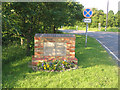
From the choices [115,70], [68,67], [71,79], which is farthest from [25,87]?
[115,70]

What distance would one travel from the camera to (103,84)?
4566 millimetres

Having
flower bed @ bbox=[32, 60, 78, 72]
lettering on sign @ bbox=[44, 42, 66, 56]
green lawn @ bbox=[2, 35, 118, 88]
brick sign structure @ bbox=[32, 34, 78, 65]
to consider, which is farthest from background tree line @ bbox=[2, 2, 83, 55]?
flower bed @ bbox=[32, 60, 78, 72]

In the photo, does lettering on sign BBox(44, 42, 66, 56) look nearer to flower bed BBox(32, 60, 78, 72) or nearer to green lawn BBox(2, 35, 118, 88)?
flower bed BBox(32, 60, 78, 72)

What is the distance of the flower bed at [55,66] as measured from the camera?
5.79m

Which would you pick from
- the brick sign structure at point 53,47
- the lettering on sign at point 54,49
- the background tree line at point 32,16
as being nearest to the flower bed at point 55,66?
the brick sign structure at point 53,47

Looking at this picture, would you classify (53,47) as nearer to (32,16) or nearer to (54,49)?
(54,49)

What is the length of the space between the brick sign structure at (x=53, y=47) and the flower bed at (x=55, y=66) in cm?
28

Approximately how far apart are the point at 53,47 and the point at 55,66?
0.99m

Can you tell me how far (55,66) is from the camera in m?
5.82

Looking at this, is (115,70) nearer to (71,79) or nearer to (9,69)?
(71,79)

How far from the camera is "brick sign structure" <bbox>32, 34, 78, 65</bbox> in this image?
20.3 feet

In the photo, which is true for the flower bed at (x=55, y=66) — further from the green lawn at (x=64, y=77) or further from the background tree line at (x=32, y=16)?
the background tree line at (x=32, y=16)

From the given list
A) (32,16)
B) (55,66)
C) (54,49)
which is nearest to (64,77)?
(55,66)

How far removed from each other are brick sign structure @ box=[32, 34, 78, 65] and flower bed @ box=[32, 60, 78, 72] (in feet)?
0.91
